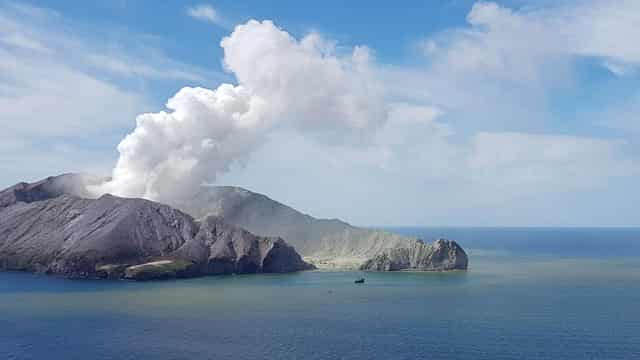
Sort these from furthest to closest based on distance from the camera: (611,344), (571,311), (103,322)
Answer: (571,311) → (103,322) → (611,344)

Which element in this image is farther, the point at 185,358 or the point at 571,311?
the point at 571,311

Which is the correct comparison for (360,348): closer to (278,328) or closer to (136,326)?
(278,328)

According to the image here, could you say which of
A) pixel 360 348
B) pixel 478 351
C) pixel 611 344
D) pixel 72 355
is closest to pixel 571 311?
pixel 611 344

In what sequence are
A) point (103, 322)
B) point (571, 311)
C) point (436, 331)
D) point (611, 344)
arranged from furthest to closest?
point (571, 311) → point (103, 322) → point (436, 331) → point (611, 344)

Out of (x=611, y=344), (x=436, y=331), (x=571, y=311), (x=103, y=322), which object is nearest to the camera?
(x=611, y=344)

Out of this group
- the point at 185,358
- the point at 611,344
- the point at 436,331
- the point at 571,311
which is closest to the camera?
the point at 185,358

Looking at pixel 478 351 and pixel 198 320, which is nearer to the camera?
pixel 478 351

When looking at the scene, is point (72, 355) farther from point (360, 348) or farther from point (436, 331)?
point (436, 331)

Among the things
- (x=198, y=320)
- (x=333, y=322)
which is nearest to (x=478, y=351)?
(x=333, y=322)
